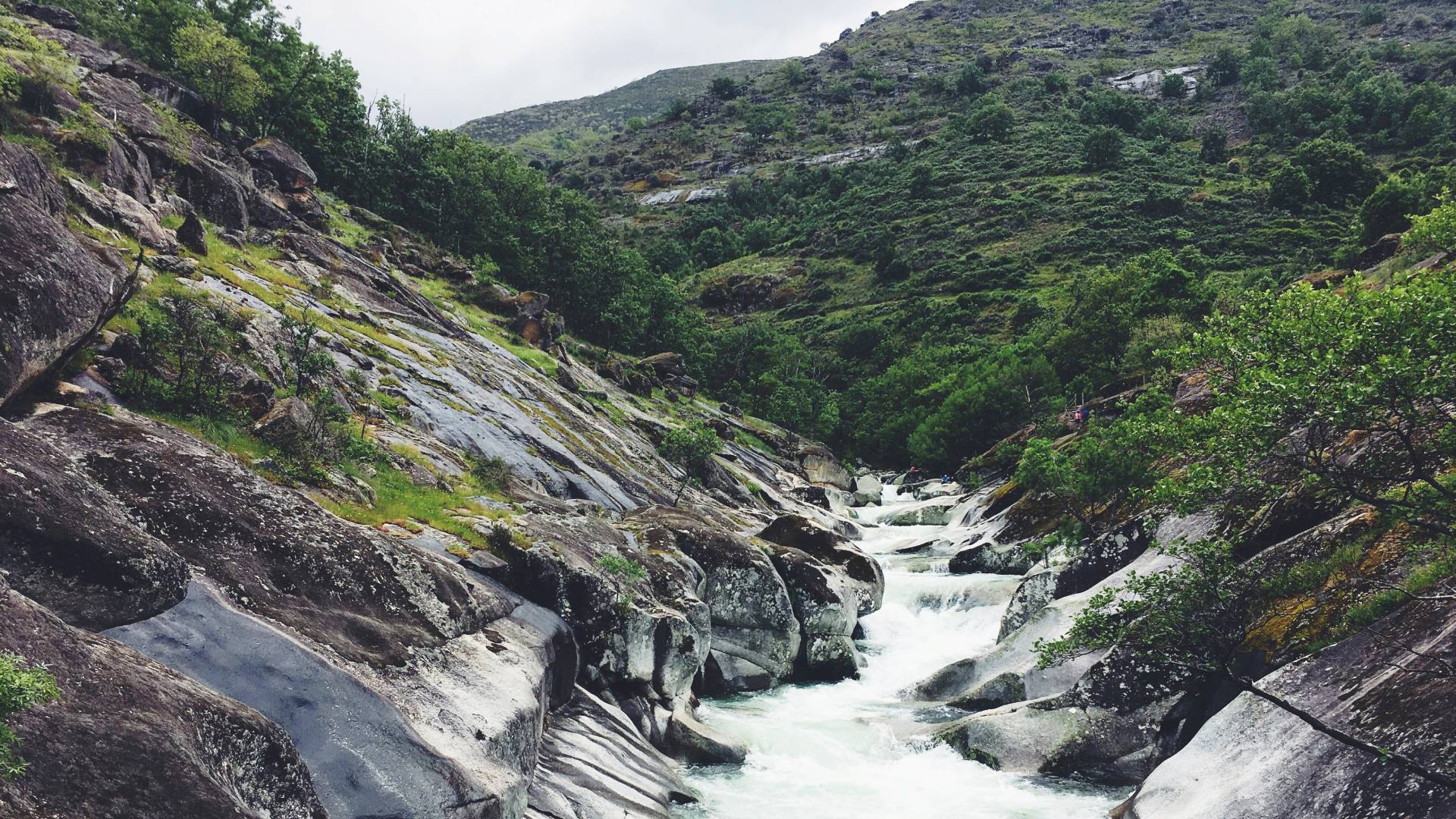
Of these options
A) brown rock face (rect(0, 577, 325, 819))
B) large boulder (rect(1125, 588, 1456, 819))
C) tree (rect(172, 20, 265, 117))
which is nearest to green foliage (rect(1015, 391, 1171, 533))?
large boulder (rect(1125, 588, 1456, 819))

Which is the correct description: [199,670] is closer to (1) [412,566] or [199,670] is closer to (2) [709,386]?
(1) [412,566]

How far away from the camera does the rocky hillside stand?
9.52 m

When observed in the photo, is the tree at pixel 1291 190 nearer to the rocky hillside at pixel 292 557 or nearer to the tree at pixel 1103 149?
the tree at pixel 1103 149

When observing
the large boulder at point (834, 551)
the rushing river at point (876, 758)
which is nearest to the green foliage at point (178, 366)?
the rushing river at point (876, 758)

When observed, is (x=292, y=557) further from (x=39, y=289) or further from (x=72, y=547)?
(x=39, y=289)

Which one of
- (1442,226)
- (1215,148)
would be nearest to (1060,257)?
(1215,148)

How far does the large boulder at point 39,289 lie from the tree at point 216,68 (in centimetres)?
5930

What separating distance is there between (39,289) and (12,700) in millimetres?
13567

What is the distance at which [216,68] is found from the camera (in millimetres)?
67125

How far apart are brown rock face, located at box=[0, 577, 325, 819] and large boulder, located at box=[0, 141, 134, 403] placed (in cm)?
880

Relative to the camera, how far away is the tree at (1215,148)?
6796 inches

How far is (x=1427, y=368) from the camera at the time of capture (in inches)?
537

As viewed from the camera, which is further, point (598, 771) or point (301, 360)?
point (301, 360)

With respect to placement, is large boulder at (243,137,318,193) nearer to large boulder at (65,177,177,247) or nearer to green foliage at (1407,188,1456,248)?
large boulder at (65,177,177,247)
